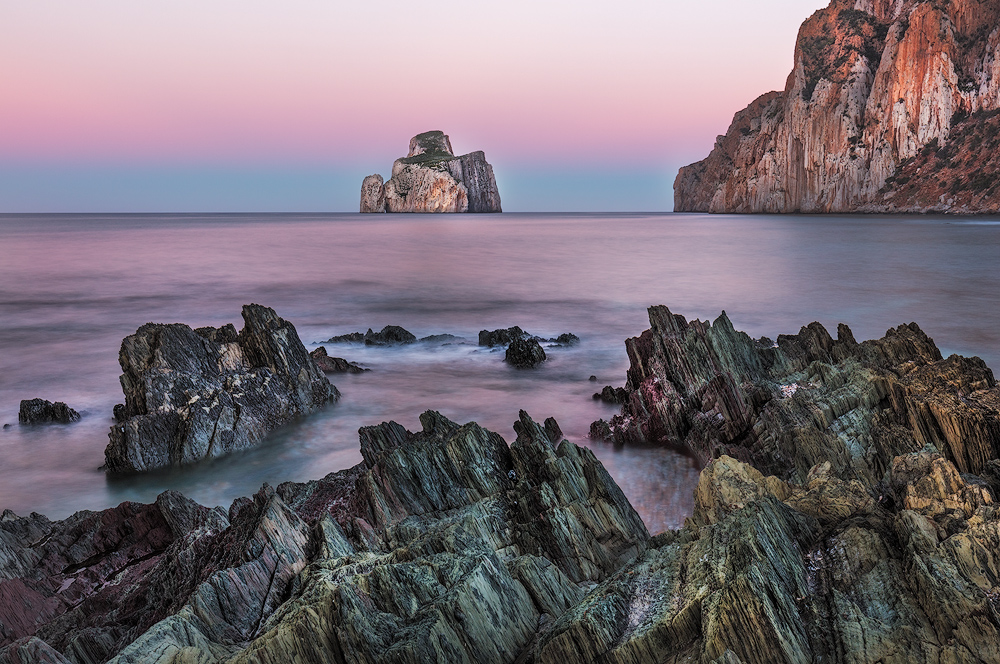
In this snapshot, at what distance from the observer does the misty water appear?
8.89 m

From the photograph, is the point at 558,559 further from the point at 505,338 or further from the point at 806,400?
the point at 505,338

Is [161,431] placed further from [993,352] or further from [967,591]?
[993,352]

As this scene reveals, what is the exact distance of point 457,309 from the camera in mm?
23609

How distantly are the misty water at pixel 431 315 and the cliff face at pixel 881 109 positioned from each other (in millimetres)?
62528

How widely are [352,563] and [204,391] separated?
632 centimetres

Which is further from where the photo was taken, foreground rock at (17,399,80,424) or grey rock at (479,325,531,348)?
grey rock at (479,325,531,348)

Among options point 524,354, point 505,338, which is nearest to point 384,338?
point 505,338

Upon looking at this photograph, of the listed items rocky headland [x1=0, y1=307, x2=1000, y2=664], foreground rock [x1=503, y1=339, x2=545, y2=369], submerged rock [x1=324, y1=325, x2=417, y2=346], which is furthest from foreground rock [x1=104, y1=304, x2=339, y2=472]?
submerged rock [x1=324, y1=325, x2=417, y2=346]

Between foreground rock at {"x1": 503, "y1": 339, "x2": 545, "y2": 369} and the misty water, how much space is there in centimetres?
30

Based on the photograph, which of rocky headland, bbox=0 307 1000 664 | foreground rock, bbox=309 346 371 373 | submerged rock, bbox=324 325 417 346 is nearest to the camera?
rocky headland, bbox=0 307 1000 664

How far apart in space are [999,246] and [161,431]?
1931 inches

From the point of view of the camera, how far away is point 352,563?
4223 millimetres

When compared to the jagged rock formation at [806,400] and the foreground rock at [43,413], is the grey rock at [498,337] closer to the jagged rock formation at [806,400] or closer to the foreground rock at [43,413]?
the jagged rock formation at [806,400]

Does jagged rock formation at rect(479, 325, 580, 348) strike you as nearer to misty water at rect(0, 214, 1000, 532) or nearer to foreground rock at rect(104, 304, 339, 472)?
misty water at rect(0, 214, 1000, 532)
